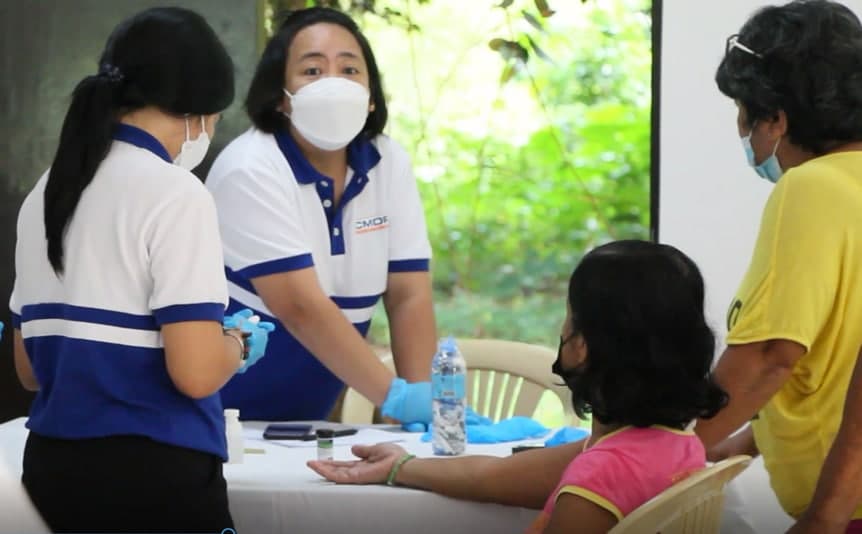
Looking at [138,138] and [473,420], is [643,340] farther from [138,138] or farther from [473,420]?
[473,420]

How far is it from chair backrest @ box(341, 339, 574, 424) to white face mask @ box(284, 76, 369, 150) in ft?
1.98

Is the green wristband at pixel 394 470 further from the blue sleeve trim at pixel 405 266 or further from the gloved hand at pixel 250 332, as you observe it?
the blue sleeve trim at pixel 405 266

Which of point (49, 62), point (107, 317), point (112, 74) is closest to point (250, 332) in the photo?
point (107, 317)

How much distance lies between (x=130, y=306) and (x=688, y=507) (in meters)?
0.79

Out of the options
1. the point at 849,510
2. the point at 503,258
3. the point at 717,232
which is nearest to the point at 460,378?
the point at 849,510

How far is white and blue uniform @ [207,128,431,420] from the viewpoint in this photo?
257 centimetres

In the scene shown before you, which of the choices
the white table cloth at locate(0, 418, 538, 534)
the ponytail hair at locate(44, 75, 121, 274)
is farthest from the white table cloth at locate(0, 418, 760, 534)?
the ponytail hair at locate(44, 75, 121, 274)

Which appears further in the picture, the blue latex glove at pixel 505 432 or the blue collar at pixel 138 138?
the blue latex glove at pixel 505 432

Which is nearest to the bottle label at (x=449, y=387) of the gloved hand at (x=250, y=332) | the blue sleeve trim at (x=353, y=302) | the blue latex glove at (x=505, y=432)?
the blue latex glove at (x=505, y=432)

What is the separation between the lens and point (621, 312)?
1.63 metres

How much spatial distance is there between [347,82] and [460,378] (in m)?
0.78

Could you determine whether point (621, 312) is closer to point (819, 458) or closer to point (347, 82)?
point (819, 458)

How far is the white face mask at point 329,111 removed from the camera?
2670 mm

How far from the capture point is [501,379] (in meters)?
3.04
